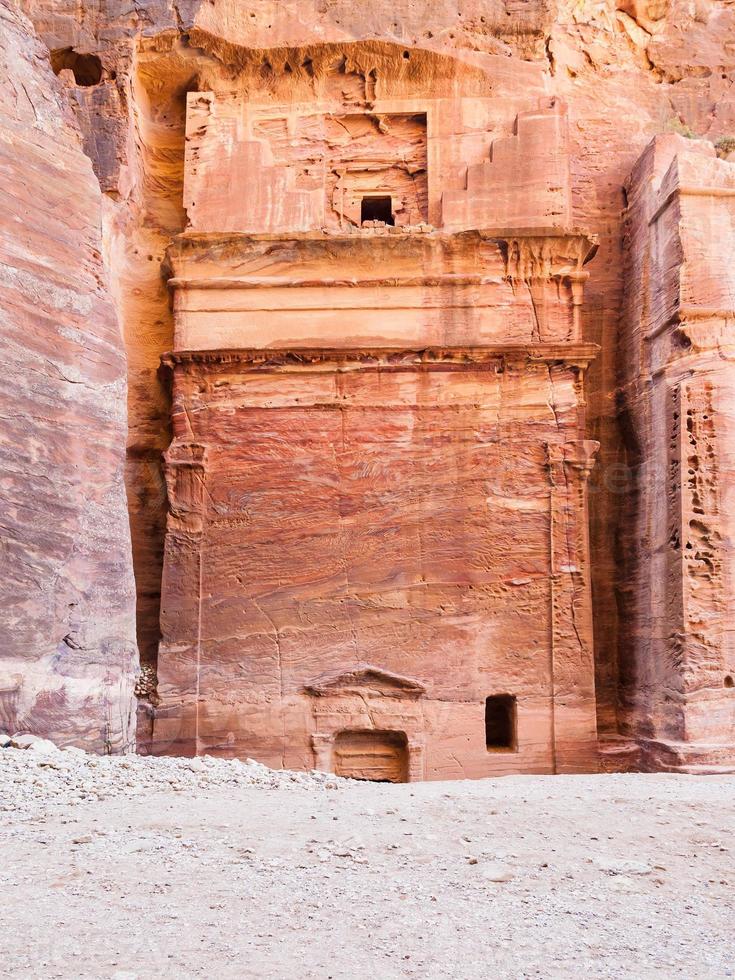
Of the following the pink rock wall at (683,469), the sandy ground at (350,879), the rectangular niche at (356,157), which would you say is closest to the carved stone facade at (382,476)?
the rectangular niche at (356,157)

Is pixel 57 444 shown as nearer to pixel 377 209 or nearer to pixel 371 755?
pixel 371 755

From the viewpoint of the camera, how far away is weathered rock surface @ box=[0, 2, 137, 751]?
23.2 feet

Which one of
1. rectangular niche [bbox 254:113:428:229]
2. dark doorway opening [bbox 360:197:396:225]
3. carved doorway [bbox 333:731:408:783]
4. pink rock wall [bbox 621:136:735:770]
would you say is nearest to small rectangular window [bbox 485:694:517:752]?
carved doorway [bbox 333:731:408:783]

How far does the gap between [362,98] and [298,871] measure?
36.4 feet

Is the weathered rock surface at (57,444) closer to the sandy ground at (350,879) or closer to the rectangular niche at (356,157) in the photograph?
the sandy ground at (350,879)

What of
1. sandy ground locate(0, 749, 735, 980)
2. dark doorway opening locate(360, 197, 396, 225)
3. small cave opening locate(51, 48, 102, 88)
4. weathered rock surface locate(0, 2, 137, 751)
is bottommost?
sandy ground locate(0, 749, 735, 980)

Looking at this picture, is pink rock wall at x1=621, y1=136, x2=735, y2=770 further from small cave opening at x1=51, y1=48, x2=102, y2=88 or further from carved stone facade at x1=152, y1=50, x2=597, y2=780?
small cave opening at x1=51, y1=48, x2=102, y2=88

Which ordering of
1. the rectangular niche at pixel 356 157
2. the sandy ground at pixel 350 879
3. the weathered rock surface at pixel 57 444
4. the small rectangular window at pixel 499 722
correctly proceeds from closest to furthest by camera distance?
the sandy ground at pixel 350 879 < the weathered rock surface at pixel 57 444 < the small rectangular window at pixel 499 722 < the rectangular niche at pixel 356 157

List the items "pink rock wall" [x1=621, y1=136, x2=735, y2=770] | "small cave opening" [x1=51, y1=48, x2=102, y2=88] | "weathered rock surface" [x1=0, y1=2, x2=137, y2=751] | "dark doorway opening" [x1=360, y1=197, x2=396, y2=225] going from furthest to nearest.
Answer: "dark doorway opening" [x1=360, y1=197, x2=396, y2=225] → "small cave opening" [x1=51, y1=48, x2=102, y2=88] → "pink rock wall" [x1=621, y1=136, x2=735, y2=770] → "weathered rock surface" [x1=0, y1=2, x2=137, y2=751]

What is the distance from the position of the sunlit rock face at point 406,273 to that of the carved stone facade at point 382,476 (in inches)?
1.5

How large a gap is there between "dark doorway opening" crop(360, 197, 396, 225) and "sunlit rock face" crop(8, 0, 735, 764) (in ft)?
0.10

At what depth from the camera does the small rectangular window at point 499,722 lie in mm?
11117

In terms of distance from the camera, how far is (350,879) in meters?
4.28

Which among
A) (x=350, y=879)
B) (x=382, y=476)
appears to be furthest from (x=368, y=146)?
(x=350, y=879)
